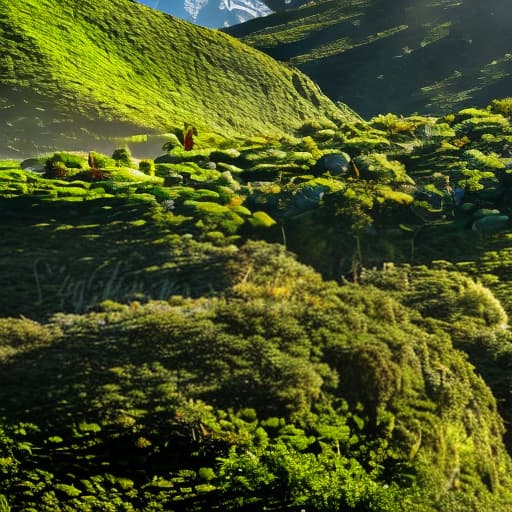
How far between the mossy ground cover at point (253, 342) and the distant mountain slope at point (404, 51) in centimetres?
3590

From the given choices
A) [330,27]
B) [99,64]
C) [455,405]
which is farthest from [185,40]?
Answer: [330,27]

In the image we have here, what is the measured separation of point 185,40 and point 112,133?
14487mm

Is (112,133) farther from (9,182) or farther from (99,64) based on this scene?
(9,182)

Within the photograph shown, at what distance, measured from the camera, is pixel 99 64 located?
90.5 ft

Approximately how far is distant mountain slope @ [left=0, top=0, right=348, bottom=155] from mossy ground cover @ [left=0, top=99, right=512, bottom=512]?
969cm

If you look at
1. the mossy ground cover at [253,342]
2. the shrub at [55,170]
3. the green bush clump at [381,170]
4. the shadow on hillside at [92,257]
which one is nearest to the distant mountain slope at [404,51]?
the green bush clump at [381,170]

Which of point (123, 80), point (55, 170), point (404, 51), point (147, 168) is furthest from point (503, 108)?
point (404, 51)

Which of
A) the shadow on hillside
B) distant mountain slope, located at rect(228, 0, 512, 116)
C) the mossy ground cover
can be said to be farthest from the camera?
distant mountain slope, located at rect(228, 0, 512, 116)

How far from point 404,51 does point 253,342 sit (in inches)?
2245

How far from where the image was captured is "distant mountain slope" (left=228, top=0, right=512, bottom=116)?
157ft

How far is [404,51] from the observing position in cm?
5662

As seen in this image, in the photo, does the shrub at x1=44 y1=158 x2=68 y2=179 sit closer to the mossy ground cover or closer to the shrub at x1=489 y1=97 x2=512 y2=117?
the mossy ground cover

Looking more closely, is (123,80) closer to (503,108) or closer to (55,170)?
(55,170)

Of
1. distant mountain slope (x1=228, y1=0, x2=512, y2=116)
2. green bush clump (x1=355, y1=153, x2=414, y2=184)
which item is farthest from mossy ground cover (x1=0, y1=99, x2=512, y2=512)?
distant mountain slope (x1=228, y1=0, x2=512, y2=116)
